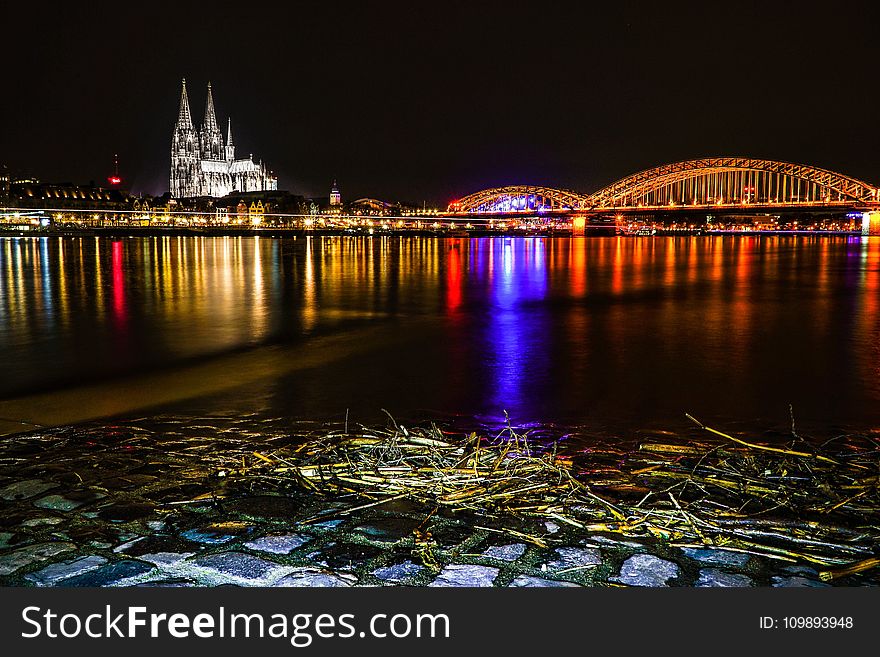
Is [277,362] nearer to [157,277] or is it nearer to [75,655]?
[75,655]

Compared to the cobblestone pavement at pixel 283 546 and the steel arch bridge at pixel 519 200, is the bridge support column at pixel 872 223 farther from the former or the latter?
the cobblestone pavement at pixel 283 546

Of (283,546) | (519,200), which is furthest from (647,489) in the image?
(519,200)

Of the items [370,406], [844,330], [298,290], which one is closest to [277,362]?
[370,406]

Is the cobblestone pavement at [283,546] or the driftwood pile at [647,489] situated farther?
the driftwood pile at [647,489]

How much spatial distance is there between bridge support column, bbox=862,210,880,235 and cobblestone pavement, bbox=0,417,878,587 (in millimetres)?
119849

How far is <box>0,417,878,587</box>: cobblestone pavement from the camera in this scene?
3307 mm

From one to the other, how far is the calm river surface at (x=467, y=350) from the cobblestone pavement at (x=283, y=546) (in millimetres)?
2739

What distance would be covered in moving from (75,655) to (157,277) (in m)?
26.6

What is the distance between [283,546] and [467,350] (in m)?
7.95

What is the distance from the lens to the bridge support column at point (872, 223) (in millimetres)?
107250

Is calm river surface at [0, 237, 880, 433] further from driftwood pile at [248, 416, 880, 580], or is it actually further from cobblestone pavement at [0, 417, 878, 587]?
cobblestone pavement at [0, 417, 878, 587]

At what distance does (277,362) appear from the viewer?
1022cm

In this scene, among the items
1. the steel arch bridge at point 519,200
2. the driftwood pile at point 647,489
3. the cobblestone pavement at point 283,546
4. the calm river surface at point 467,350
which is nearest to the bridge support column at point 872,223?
the steel arch bridge at point 519,200

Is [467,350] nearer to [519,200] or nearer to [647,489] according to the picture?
[647,489]
